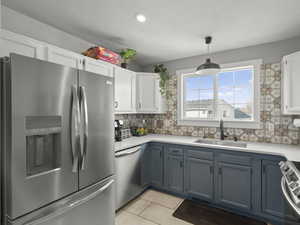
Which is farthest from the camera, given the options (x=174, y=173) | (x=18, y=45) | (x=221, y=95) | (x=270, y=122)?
(x=221, y=95)

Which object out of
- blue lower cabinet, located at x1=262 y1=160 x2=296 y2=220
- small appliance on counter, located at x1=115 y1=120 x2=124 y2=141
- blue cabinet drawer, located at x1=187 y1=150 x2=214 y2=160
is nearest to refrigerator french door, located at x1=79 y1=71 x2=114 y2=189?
small appliance on counter, located at x1=115 y1=120 x2=124 y2=141

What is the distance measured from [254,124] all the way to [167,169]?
1568 millimetres

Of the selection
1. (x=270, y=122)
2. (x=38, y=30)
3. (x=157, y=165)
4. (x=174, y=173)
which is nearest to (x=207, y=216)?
(x=174, y=173)

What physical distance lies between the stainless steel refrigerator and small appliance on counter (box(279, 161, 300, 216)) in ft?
4.96

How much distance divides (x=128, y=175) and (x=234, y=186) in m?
1.42

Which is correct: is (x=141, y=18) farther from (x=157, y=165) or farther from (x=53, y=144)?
(x=157, y=165)

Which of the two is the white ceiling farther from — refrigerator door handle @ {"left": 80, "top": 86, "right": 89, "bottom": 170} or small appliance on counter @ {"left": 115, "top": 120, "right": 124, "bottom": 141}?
small appliance on counter @ {"left": 115, "top": 120, "right": 124, "bottom": 141}

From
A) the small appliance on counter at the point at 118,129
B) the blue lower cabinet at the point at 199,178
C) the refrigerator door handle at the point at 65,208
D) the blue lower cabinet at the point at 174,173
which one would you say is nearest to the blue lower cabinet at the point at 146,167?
the blue lower cabinet at the point at 174,173

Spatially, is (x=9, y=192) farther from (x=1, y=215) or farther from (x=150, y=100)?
(x=150, y=100)

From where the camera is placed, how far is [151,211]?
2.16 meters

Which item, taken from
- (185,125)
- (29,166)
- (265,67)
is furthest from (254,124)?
(29,166)

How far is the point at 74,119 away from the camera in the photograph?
1288 millimetres

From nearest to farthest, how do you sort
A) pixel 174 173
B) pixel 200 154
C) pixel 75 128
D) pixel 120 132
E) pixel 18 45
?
pixel 75 128
pixel 18 45
pixel 200 154
pixel 174 173
pixel 120 132

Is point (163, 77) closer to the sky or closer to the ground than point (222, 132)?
closer to the sky
